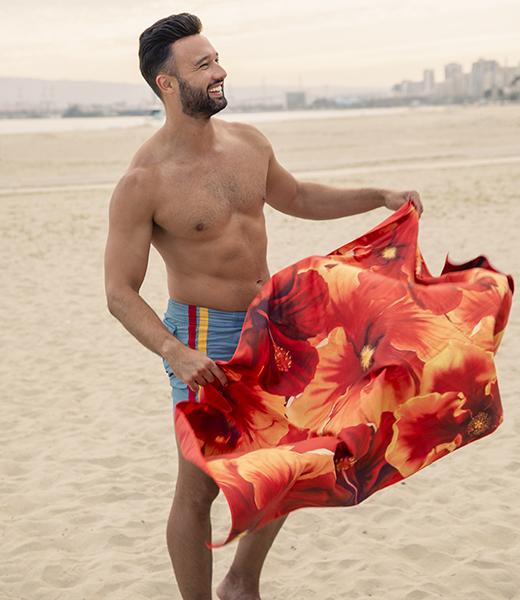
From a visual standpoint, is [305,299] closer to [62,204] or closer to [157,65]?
[157,65]

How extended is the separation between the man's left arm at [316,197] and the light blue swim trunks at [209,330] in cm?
67

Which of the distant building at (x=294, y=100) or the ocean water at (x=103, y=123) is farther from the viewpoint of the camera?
the distant building at (x=294, y=100)

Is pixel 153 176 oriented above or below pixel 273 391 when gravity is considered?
above

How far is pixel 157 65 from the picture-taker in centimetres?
239

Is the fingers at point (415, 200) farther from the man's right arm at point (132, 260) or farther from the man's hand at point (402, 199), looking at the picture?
the man's right arm at point (132, 260)

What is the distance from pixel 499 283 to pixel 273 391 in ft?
3.01

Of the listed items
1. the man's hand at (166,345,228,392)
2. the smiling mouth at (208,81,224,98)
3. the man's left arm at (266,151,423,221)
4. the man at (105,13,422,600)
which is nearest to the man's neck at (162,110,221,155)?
the man at (105,13,422,600)

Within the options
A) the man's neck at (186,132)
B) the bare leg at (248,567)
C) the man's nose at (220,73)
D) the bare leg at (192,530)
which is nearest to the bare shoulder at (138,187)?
the man's neck at (186,132)

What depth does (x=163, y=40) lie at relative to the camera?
2375 mm

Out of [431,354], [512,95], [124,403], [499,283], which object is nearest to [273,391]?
[431,354]

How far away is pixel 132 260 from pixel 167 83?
68cm

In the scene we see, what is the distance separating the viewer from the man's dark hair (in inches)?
93.0

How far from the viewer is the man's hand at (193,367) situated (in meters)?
2.20

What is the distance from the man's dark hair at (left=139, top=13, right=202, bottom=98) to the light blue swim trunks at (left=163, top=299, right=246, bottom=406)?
93cm
